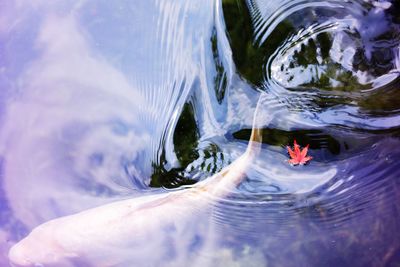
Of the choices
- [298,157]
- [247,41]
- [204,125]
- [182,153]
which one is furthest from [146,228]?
[247,41]

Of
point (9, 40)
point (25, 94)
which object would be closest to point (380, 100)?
point (25, 94)

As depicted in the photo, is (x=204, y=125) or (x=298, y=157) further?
(x=204, y=125)

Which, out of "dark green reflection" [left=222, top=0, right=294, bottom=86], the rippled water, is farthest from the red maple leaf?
"dark green reflection" [left=222, top=0, right=294, bottom=86]

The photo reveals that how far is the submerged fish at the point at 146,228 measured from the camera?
2.13 meters

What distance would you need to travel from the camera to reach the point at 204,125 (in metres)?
2.28

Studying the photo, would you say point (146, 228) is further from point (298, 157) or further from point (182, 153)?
point (298, 157)

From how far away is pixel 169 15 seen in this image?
241cm

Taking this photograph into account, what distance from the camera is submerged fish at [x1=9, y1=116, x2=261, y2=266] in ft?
7.00

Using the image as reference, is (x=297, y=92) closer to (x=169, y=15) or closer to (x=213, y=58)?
(x=213, y=58)

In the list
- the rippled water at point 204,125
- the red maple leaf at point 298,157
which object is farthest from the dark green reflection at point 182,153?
the red maple leaf at point 298,157

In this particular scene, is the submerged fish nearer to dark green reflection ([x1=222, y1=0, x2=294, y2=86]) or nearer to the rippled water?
the rippled water

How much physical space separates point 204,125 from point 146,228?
60 cm

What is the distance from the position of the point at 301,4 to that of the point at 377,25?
15.6 inches

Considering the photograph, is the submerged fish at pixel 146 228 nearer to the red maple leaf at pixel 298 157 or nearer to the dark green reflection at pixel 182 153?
the dark green reflection at pixel 182 153
